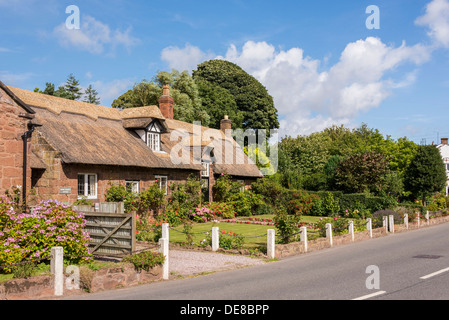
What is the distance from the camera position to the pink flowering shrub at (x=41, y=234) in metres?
9.91

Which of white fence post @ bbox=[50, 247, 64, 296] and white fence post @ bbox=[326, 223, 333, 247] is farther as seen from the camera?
white fence post @ bbox=[326, 223, 333, 247]

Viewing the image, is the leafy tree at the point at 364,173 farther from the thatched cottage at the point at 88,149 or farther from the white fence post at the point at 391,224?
the thatched cottage at the point at 88,149

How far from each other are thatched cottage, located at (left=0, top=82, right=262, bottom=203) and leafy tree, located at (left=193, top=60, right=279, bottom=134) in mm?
24903

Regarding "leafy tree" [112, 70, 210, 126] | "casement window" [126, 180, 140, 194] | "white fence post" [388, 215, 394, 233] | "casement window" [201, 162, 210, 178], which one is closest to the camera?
"casement window" [126, 180, 140, 194]

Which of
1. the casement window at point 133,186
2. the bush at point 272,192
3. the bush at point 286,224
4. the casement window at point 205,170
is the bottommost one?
the bush at point 286,224

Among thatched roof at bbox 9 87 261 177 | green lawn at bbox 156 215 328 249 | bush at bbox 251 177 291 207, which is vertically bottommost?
green lawn at bbox 156 215 328 249

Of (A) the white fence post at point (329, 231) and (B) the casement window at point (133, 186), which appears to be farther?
(B) the casement window at point (133, 186)

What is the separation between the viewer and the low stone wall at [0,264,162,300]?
857 centimetres

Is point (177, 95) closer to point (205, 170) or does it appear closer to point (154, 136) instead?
point (205, 170)

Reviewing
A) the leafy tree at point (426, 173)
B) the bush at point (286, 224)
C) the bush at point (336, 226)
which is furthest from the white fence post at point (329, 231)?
the leafy tree at point (426, 173)

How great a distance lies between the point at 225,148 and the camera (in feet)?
121

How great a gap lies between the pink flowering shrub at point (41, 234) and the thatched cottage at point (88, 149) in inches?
177

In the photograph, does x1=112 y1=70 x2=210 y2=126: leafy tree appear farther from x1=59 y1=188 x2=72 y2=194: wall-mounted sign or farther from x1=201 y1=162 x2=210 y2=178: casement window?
x1=59 y1=188 x2=72 y2=194: wall-mounted sign

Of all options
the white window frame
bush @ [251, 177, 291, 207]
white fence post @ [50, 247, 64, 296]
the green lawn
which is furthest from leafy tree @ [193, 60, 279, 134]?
white fence post @ [50, 247, 64, 296]
